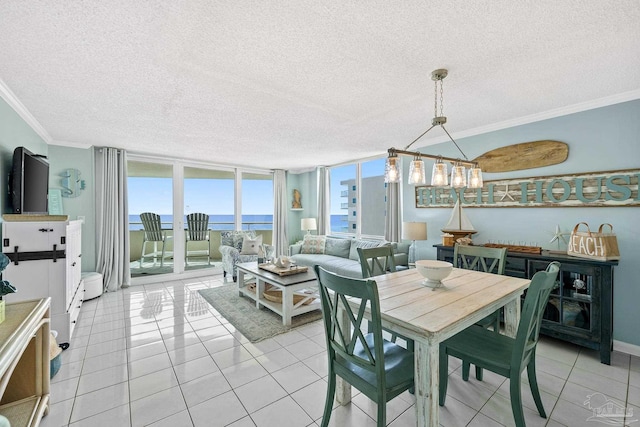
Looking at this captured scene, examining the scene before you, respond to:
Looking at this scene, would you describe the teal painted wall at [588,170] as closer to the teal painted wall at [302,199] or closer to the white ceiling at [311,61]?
the white ceiling at [311,61]

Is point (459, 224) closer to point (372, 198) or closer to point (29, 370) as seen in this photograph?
point (372, 198)

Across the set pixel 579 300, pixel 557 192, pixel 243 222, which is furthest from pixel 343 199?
pixel 579 300

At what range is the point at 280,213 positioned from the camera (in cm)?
676

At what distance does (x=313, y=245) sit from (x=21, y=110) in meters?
4.40

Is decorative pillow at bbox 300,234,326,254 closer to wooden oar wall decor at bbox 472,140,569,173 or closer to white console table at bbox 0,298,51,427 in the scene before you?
wooden oar wall decor at bbox 472,140,569,173

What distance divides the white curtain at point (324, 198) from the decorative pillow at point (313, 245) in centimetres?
77

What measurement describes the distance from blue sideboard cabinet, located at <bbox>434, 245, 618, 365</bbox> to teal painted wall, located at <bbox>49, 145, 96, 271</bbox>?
5951 mm

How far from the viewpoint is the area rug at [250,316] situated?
115 inches

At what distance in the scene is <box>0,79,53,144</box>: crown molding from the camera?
2.37 metres

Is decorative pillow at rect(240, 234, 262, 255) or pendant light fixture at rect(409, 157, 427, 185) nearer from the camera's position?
pendant light fixture at rect(409, 157, 427, 185)

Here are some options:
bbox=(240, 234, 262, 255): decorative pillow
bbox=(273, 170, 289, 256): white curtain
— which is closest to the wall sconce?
bbox=(240, 234, 262, 255): decorative pillow

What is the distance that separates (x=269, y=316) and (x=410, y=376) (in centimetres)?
223

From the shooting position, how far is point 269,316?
333 centimetres

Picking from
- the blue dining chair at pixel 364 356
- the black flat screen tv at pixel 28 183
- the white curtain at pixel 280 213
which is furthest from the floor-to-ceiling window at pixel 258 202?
the blue dining chair at pixel 364 356
